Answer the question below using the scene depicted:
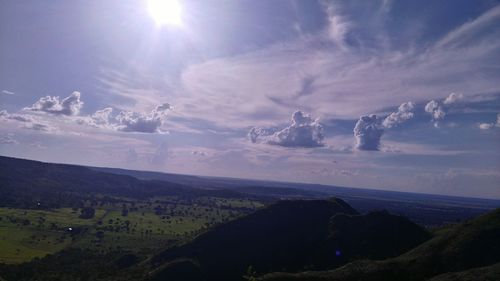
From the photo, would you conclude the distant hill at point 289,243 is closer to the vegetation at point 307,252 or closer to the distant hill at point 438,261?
the vegetation at point 307,252

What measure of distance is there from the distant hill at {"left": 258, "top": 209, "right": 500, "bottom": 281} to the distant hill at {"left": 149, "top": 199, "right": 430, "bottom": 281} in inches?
1139

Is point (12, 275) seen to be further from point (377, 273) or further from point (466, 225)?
point (466, 225)

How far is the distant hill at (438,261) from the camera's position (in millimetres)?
94125

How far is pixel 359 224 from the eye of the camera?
152750mm

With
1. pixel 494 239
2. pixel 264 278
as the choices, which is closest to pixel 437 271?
pixel 494 239

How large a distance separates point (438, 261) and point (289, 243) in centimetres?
6363

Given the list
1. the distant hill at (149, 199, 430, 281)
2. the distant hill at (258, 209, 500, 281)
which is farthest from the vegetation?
the distant hill at (149, 199, 430, 281)

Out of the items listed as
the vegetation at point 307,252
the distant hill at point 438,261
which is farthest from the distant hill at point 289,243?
the distant hill at point 438,261

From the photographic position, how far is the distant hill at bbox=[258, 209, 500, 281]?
9412cm

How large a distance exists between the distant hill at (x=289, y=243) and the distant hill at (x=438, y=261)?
28940 millimetres

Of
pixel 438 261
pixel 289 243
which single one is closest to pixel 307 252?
pixel 289 243

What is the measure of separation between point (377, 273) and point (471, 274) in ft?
70.7

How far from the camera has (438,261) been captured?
97.4 metres

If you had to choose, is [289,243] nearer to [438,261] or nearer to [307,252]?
[307,252]
